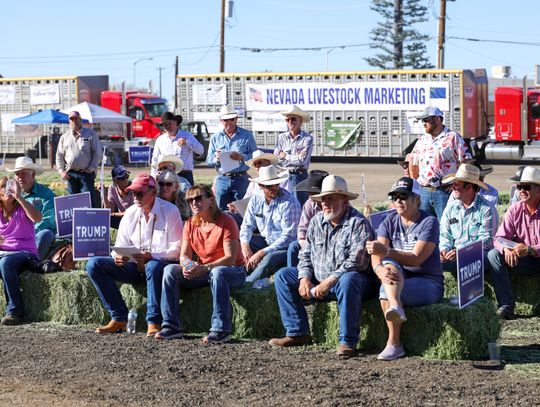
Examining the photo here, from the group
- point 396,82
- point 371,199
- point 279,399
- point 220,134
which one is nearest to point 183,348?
point 279,399

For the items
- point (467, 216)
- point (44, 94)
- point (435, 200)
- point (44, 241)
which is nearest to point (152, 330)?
point (44, 241)

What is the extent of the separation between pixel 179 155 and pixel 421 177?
3957 mm

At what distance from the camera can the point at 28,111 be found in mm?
41469

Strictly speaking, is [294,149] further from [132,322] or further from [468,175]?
[132,322]

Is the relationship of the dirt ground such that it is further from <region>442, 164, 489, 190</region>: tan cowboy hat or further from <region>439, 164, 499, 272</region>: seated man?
<region>442, 164, 489, 190</region>: tan cowboy hat

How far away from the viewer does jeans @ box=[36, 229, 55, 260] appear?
10.6m

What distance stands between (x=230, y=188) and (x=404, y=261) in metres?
5.34

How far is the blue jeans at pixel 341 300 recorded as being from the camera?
7.79m

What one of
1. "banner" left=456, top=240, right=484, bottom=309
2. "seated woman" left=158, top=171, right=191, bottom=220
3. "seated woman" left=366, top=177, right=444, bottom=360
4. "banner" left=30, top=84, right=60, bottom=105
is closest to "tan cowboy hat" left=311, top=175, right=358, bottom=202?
"seated woman" left=366, top=177, right=444, bottom=360

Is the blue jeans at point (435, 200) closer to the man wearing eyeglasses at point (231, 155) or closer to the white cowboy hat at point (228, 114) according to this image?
the man wearing eyeglasses at point (231, 155)

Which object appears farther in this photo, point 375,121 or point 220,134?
point 375,121

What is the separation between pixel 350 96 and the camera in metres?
35.2

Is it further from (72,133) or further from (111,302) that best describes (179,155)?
(111,302)

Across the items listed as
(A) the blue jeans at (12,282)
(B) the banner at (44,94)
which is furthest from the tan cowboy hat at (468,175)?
(B) the banner at (44,94)
